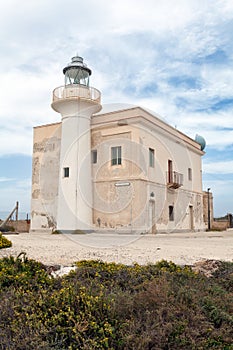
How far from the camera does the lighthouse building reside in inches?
771

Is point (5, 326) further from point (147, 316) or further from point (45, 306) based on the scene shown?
point (147, 316)

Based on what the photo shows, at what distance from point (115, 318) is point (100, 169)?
17.7m

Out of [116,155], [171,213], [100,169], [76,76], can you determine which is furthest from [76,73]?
[171,213]

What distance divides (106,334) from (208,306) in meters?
1.10

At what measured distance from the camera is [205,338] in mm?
2961

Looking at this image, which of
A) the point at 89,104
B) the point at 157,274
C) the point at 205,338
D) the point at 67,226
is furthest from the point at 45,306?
the point at 89,104

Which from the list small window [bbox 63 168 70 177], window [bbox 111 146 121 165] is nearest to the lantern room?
window [bbox 111 146 121 165]

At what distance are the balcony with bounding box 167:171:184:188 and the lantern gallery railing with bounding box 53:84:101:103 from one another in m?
6.55

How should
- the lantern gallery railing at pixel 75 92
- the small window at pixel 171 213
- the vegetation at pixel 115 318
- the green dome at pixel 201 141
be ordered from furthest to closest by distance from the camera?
the green dome at pixel 201 141 < the small window at pixel 171 213 < the lantern gallery railing at pixel 75 92 < the vegetation at pixel 115 318

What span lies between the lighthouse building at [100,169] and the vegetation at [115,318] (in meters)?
15.4

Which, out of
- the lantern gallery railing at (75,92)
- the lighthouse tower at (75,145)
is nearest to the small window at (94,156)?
the lighthouse tower at (75,145)

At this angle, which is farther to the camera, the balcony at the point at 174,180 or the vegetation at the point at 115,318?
the balcony at the point at 174,180

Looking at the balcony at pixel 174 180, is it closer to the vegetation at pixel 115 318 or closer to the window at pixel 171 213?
the window at pixel 171 213

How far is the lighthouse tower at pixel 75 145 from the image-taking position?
19.6m
